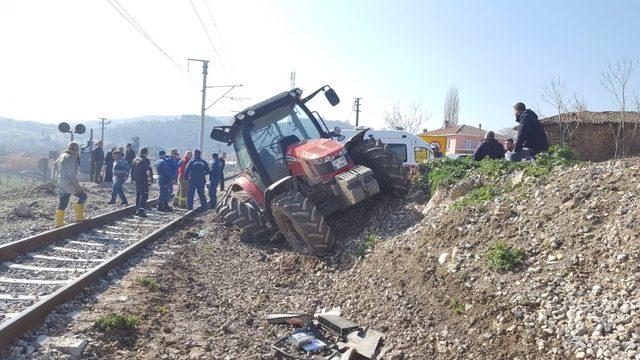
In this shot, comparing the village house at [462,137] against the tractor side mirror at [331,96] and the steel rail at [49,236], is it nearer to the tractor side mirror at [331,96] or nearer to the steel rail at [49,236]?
the steel rail at [49,236]

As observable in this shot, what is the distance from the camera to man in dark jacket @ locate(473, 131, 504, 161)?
1081 cm

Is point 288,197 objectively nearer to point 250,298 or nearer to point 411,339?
point 250,298

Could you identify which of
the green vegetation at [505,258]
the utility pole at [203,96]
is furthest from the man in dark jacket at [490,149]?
the utility pole at [203,96]

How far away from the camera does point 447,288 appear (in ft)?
16.8

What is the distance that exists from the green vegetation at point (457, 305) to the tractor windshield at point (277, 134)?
16.1 ft

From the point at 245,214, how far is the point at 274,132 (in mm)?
1645

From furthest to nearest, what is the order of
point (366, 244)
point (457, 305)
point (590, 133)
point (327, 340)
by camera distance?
1. point (590, 133)
2. point (366, 244)
3. point (327, 340)
4. point (457, 305)

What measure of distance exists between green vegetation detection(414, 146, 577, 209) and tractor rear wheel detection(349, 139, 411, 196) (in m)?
0.52

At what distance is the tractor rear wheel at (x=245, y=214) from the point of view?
32.1 ft

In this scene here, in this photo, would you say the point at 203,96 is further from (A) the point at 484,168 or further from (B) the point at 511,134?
(B) the point at 511,134

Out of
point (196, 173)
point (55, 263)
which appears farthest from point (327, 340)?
point (196, 173)

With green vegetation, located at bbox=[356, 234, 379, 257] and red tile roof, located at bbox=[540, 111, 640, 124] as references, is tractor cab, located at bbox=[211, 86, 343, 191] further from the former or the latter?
red tile roof, located at bbox=[540, 111, 640, 124]

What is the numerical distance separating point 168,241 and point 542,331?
7951 mm

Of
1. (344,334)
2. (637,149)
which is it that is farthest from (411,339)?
(637,149)
